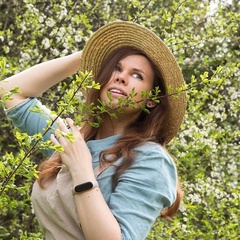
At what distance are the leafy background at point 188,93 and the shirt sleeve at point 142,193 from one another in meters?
1.73

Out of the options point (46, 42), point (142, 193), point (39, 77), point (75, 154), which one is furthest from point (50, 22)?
point (142, 193)

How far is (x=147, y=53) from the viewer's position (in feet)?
7.71

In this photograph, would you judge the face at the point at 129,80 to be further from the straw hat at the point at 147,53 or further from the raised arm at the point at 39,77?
the raised arm at the point at 39,77

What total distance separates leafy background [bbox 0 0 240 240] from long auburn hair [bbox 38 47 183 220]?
136cm

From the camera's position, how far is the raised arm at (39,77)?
8.36ft

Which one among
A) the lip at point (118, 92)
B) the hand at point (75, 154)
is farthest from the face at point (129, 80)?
the hand at point (75, 154)

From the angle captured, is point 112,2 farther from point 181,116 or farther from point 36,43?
point 181,116

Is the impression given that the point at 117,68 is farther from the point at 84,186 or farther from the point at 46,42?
the point at 46,42

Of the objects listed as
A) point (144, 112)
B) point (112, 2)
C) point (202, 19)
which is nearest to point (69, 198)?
point (144, 112)

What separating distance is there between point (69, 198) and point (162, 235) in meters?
2.17

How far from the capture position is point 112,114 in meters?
2.06

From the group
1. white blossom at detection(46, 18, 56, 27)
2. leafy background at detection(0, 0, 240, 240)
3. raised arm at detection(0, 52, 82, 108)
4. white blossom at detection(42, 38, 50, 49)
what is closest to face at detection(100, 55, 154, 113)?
raised arm at detection(0, 52, 82, 108)

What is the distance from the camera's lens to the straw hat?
92.5 inches

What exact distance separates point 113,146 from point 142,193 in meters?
0.26
